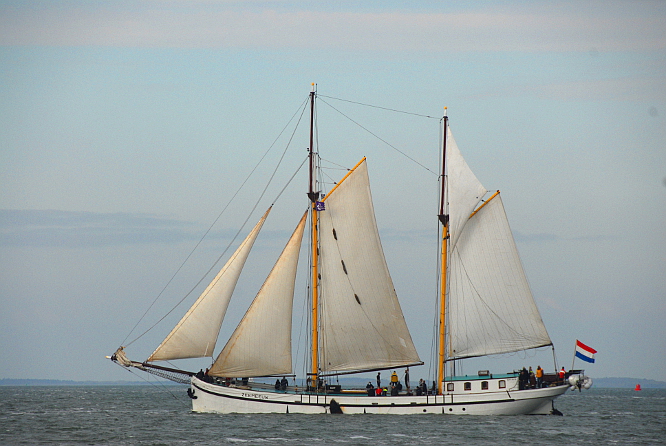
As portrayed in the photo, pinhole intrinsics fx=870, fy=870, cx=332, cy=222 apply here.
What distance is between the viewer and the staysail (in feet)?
177

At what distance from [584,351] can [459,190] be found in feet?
40.8

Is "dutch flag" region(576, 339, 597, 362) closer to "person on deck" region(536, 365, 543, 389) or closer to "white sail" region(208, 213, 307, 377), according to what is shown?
"person on deck" region(536, 365, 543, 389)

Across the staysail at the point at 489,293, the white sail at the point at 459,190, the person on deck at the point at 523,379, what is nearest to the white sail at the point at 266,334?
the white sail at the point at 459,190

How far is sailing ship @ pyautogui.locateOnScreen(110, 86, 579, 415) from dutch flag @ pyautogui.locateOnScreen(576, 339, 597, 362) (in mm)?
2096

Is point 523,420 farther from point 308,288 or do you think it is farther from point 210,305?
point 210,305

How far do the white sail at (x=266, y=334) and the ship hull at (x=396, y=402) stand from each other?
1.61 metres

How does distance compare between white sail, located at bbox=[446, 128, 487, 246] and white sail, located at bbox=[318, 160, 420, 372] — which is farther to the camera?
white sail, located at bbox=[318, 160, 420, 372]

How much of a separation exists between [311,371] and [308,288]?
522 cm

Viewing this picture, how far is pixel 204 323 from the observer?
52938 millimetres

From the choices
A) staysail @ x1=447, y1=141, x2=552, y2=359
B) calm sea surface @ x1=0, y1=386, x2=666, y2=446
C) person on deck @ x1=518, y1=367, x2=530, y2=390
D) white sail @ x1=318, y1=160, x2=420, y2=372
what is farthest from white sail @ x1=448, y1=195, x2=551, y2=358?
calm sea surface @ x1=0, y1=386, x2=666, y2=446

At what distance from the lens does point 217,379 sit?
183 ft

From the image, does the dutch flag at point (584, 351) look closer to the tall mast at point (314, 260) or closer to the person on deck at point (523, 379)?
the person on deck at point (523, 379)

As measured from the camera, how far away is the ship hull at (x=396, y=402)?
52.7 m

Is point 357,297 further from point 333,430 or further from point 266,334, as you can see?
point 333,430
